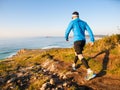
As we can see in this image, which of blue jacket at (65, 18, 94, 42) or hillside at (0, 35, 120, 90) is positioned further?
blue jacket at (65, 18, 94, 42)

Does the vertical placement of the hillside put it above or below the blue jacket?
below

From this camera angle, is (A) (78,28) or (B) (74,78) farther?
(B) (74,78)

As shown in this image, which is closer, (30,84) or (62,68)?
(30,84)

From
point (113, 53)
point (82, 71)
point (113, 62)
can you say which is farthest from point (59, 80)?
point (113, 53)

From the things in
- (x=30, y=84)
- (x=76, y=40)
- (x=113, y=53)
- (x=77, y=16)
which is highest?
(x=77, y=16)

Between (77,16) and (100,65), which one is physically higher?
(77,16)

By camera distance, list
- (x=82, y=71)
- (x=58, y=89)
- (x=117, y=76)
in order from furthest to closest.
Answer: (x=82, y=71) → (x=117, y=76) → (x=58, y=89)

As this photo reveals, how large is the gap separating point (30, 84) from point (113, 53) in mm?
5205

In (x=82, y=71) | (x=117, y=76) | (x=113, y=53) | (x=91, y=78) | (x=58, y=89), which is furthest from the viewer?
(x=113, y=53)

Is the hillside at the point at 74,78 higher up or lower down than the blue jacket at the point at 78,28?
lower down

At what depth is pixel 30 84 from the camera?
7.49 meters

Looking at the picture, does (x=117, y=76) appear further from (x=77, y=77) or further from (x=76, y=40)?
(x=76, y=40)

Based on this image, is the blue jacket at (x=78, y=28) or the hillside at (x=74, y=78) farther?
the blue jacket at (x=78, y=28)

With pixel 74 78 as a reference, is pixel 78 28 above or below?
above
